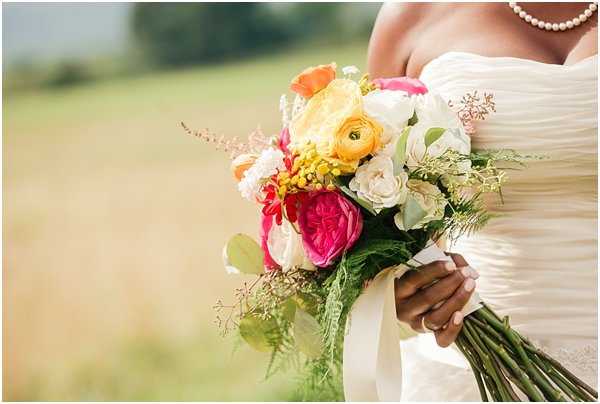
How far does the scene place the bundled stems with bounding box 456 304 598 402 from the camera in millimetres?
1709

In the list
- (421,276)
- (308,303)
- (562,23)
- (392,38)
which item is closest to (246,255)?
(308,303)

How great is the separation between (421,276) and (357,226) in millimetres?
225

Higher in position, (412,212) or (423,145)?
(423,145)

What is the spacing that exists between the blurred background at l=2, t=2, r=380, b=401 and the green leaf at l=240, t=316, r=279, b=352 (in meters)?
1.87

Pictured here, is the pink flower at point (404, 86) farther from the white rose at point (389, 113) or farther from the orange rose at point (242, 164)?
the orange rose at point (242, 164)

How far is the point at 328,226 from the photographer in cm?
158

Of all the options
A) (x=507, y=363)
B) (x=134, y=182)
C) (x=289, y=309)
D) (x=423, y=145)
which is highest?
(x=423, y=145)

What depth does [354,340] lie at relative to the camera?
173 centimetres

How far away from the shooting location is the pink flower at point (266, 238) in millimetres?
1711

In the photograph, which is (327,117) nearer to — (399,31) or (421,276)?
(421,276)

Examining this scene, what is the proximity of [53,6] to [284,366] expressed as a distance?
56.9 ft

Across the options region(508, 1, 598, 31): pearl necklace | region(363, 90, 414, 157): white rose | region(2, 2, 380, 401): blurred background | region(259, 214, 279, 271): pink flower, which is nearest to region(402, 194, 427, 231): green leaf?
region(363, 90, 414, 157): white rose

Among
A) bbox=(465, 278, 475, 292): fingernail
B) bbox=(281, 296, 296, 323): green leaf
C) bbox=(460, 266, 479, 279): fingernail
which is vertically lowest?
bbox=(465, 278, 475, 292): fingernail

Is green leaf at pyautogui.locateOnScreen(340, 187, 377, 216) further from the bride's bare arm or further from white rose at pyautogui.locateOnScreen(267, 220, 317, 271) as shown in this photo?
the bride's bare arm
